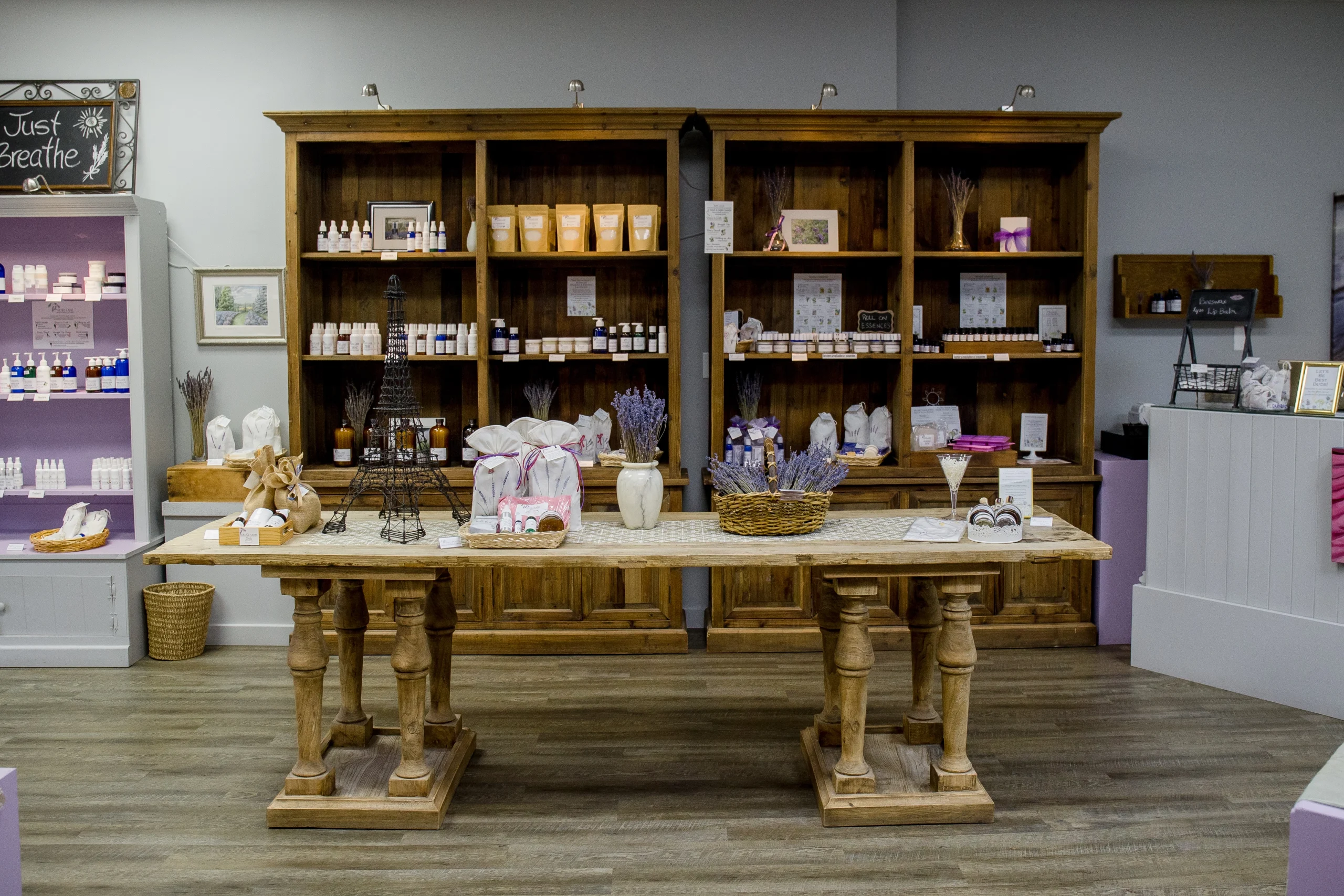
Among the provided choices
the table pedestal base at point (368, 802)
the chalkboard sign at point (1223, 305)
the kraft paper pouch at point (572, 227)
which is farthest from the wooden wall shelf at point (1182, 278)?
the table pedestal base at point (368, 802)

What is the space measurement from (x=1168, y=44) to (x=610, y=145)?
2998 mm

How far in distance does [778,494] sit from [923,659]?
35.8 inches

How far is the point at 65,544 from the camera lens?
15.2ft

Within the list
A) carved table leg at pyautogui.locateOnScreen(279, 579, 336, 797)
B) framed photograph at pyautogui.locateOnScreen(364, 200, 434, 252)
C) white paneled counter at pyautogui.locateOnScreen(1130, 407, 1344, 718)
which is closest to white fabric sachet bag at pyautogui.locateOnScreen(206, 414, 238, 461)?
framed photograph at pyautogui.locateOnScreen(364, 200, 434, 252)

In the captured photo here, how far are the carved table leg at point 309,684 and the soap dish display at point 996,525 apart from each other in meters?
1.98

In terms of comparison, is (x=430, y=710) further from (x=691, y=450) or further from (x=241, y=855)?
(x=691, y=450)

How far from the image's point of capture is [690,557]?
2896 mm

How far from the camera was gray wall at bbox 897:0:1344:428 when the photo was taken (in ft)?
17.3

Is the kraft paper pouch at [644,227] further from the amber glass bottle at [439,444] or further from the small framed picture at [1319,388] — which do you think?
the small framed picture at [1319,388]

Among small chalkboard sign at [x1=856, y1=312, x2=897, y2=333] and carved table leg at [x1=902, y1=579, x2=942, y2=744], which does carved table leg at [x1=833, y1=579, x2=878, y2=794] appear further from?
small chalkboard sign at [x1=856, y1=312, x2=897, y2=333]

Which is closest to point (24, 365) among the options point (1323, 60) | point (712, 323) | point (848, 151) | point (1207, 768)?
point (712, 323)

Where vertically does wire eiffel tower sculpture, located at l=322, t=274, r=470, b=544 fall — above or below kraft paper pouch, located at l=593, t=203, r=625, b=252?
below

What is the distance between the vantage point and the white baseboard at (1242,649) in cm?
390

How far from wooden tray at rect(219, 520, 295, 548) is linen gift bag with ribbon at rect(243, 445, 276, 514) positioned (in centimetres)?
9
